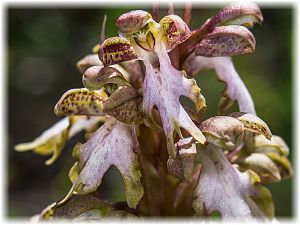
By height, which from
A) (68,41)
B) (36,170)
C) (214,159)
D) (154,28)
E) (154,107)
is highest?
(68,41)

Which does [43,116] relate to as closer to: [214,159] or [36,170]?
[36,170]

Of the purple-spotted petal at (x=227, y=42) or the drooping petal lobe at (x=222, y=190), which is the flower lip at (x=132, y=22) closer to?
the purple-spotted petal at (x=227, y=42)

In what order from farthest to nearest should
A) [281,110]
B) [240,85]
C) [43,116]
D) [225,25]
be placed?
[43,116] < [281,110] < [240,85] < [225,25]

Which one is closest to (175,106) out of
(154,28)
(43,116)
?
(154,28)

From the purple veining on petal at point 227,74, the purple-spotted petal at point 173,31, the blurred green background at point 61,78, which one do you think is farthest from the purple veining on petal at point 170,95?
the blurred green background at point 61,78

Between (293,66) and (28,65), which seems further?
(28,65)

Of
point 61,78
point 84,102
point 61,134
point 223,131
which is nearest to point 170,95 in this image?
point 223,131

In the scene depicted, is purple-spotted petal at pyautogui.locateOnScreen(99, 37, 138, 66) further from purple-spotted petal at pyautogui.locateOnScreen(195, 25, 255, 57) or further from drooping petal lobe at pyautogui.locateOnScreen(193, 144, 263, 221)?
drooping petal lobe at pyautogui.locateOnScreen(193, 144, 263, 221)
